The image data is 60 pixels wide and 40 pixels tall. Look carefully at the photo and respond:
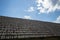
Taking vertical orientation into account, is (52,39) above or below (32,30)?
below

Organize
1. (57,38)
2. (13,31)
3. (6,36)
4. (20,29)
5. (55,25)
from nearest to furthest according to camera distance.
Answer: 1. (6,36)
2. (13,31)
3. (20,29)
4. (57,38)
5. (55,25)

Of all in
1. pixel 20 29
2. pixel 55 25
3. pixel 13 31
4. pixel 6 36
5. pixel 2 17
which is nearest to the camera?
pixel 6 36

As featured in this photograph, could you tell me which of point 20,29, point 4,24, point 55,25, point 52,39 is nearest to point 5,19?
point 4,24

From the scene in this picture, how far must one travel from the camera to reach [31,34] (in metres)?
10.7

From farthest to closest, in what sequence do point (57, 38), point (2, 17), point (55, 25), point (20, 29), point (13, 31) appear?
point (55, 25) < point (2, 17) < point (57, 38) < point (20, 29) < point (13, 31)

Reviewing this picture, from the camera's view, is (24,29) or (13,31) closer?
(13,31)

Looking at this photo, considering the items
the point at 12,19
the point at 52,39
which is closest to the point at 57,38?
the point at 52,39

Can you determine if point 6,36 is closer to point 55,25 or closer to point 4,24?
point 4,24

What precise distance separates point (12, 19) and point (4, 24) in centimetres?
196

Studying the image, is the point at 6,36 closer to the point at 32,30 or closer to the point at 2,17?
the point at 32,30

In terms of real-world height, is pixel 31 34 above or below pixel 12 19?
below

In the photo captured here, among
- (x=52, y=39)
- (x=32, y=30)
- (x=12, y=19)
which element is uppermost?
(x=12, y=19)

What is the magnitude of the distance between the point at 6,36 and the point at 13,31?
1048mm

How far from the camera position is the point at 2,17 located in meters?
12.9
